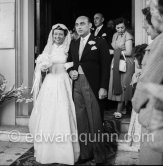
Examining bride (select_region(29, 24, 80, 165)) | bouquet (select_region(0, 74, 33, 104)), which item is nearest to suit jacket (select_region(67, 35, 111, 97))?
bride (select_region(29, 24, 80, 165))

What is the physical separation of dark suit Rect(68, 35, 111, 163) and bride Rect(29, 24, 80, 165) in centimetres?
12

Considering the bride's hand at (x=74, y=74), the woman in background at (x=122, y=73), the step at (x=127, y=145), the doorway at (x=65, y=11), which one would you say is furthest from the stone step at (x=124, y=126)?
the doorway at (x=65, y=11)

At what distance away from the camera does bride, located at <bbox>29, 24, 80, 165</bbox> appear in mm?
3482

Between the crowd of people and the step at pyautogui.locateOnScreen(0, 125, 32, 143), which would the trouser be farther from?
the step at pyautogui.locateOnScreen(0, 125, 32, 143)

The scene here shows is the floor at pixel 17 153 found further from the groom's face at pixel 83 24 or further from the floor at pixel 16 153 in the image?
the groom's face at pixel 83 24

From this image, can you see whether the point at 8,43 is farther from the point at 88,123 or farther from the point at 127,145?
the point at 127,145

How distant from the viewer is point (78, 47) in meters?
3.71

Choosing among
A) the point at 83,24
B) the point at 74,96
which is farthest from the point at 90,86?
the point at 83,24

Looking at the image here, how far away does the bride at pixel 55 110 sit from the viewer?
348 cm

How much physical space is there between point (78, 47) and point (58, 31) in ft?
1.44

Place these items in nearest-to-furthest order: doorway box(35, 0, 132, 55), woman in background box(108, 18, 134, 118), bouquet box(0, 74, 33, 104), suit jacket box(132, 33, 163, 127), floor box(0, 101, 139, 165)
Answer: suit jacket box(132, 33, 163, 127), floor box(0, 101, 139, 165), woman in background box(108, 18, 134, 118), bouquet box(0, 74, 33, 104), doorway box(35, 0, 132, 55)

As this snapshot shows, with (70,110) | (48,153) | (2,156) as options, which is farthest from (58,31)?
(2,156)

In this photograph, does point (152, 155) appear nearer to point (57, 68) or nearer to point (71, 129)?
point (71, 129)

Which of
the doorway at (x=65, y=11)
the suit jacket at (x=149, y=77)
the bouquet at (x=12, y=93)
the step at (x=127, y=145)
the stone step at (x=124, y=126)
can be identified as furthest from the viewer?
the doorway at (x=65, y=11)
